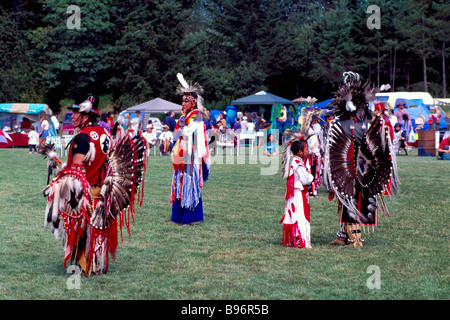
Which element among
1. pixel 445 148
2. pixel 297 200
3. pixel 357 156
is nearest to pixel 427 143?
pixel 445 148

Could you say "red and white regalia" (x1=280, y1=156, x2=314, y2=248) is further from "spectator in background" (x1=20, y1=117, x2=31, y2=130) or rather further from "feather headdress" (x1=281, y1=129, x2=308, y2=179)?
"spectator in background" (x1=20, y1=117, x2=31, y2=130)

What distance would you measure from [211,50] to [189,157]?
38759mm

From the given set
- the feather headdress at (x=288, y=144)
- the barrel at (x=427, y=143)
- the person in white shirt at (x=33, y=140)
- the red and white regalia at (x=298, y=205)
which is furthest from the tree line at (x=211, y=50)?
the red and white regalia at (x=298, y=205)

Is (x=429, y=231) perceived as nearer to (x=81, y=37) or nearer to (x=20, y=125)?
(x=20, y=125)

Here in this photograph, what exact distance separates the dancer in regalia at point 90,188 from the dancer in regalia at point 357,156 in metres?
2.11

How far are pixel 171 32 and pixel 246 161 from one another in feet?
81.6

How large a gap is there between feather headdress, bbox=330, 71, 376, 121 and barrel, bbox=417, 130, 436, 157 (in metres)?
13.7

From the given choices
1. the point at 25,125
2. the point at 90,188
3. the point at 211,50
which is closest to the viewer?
the point at 90,188

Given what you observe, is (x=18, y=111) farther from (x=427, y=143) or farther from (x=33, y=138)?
(x=427, y=143)

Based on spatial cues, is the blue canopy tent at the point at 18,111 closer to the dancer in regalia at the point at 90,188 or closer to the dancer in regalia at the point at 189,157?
the dancer in regalia at the point at 189,157

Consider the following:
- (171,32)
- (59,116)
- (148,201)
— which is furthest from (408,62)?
(148,201)

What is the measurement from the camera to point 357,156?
6.33 m

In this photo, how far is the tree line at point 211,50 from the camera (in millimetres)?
39812

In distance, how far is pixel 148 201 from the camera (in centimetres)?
979
